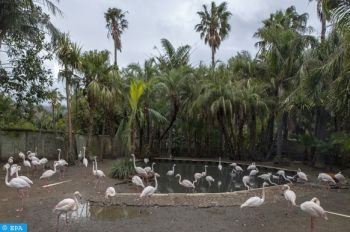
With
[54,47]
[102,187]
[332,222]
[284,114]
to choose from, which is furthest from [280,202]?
[284,114]

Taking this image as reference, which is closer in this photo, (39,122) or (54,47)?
(54,47)

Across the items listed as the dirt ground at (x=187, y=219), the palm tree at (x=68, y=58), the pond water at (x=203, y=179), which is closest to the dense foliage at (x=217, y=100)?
the palm tree at (x=68, y=58)

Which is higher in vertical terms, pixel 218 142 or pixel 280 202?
pixel 218 142

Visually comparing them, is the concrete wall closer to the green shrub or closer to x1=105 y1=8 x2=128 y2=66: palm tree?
the green shrub

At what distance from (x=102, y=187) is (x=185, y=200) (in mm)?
3796

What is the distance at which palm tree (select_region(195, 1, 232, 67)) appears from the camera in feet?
141

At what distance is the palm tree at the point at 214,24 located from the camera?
42900mm

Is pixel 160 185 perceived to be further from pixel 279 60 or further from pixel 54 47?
pixel 279 60

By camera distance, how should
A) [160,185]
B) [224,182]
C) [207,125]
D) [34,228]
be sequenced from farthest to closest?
[207,125]
[224,182]
[160,185]
[34,228]

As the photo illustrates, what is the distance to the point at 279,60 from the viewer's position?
2478 cm

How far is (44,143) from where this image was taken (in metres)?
23.6

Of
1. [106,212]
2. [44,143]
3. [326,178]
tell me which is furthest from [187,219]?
[44,143]

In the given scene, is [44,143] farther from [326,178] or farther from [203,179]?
[326,178]

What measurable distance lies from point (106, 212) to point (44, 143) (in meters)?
13.9
